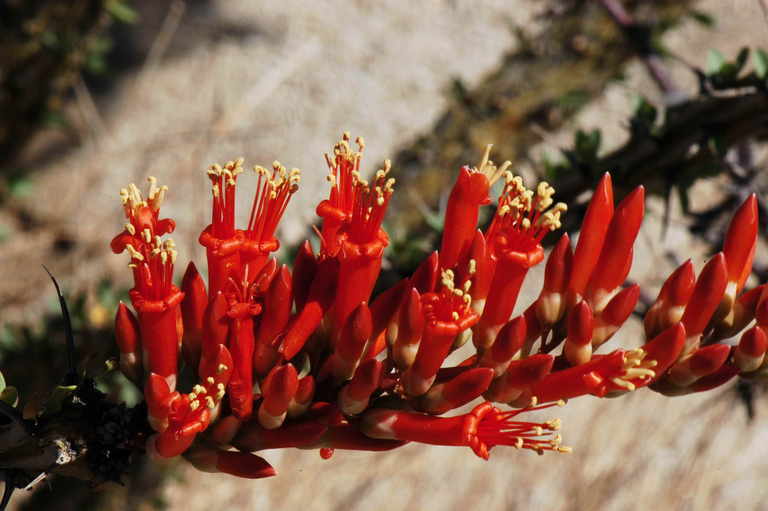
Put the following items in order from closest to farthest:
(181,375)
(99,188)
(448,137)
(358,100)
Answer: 1. (181,375)
2. (448,137)
3. (99,188)
4. (358,100)

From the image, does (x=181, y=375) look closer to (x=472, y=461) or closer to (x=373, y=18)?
(x=472, y=461)

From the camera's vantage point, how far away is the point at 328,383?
1574mm

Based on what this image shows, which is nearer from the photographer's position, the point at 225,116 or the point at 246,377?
the point at 246,377

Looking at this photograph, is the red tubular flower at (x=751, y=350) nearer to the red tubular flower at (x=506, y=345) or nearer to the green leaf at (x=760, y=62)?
the red tubular flower at (x=506, y=345)

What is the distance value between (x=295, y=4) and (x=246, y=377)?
426cm

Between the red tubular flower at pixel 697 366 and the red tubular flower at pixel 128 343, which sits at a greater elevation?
the red tubular flower at pixel 697 366

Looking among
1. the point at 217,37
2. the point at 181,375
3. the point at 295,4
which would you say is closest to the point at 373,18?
the point at 295,4

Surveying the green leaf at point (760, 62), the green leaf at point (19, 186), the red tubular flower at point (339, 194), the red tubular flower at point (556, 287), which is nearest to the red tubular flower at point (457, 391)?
the red tubular flower at point (556, 287)

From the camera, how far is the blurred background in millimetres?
2635

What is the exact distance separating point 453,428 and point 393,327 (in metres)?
0.21

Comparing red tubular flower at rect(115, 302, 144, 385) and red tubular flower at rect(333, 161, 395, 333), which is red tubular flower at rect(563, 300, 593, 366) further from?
red tubular flower at rect(115, 302, 144, 385)

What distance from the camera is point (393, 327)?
1536 mm

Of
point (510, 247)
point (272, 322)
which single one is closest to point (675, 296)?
point (510, 247)

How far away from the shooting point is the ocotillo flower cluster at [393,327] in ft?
4.78
